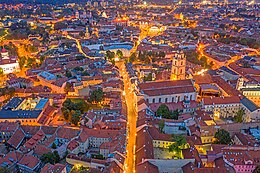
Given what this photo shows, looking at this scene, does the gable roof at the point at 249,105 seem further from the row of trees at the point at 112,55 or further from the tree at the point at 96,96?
the row of trees at the point at 112,55

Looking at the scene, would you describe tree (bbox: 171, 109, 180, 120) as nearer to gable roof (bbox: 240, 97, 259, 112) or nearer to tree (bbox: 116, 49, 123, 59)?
gable roof (bbox: 240, 97, 259, 112)

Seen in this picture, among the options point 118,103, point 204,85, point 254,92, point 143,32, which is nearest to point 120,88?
point 118,103

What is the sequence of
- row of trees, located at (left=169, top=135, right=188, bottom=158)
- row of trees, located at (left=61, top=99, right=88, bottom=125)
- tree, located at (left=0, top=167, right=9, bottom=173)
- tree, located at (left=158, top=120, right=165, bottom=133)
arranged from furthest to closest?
row of trees, located at (left=61, top=99, right=88, bottom=125)
tree, located at (left=158, top=120, right=165, bottom=133)
row of trees, located at (left=169, top=135, right=188, bottom=158)
tree, located at (left=0, top=167, right=9, bottom=173)

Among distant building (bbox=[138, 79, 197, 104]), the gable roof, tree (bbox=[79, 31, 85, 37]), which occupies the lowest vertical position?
the gable roof

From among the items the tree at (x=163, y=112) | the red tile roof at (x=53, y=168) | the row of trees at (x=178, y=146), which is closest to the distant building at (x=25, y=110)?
the red tile roof at (x=53, y=168)

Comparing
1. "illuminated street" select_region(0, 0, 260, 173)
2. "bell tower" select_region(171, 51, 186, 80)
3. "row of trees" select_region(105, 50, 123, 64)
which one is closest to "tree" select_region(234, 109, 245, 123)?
"illuminated street" select_region(0, 0, 260, 173)

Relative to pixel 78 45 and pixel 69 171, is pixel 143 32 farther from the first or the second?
pixel 69 171

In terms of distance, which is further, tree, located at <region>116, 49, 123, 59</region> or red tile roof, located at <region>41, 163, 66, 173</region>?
tree, located at <region>116, 49, 123, 59</region>

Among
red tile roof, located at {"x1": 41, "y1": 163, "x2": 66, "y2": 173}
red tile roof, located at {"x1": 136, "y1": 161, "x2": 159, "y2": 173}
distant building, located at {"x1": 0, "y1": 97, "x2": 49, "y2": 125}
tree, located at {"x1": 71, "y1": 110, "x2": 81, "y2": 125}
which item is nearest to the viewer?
red tile roof, located at {"x1": 41, "y1": 163, "x2": 66, "y2": 173}
